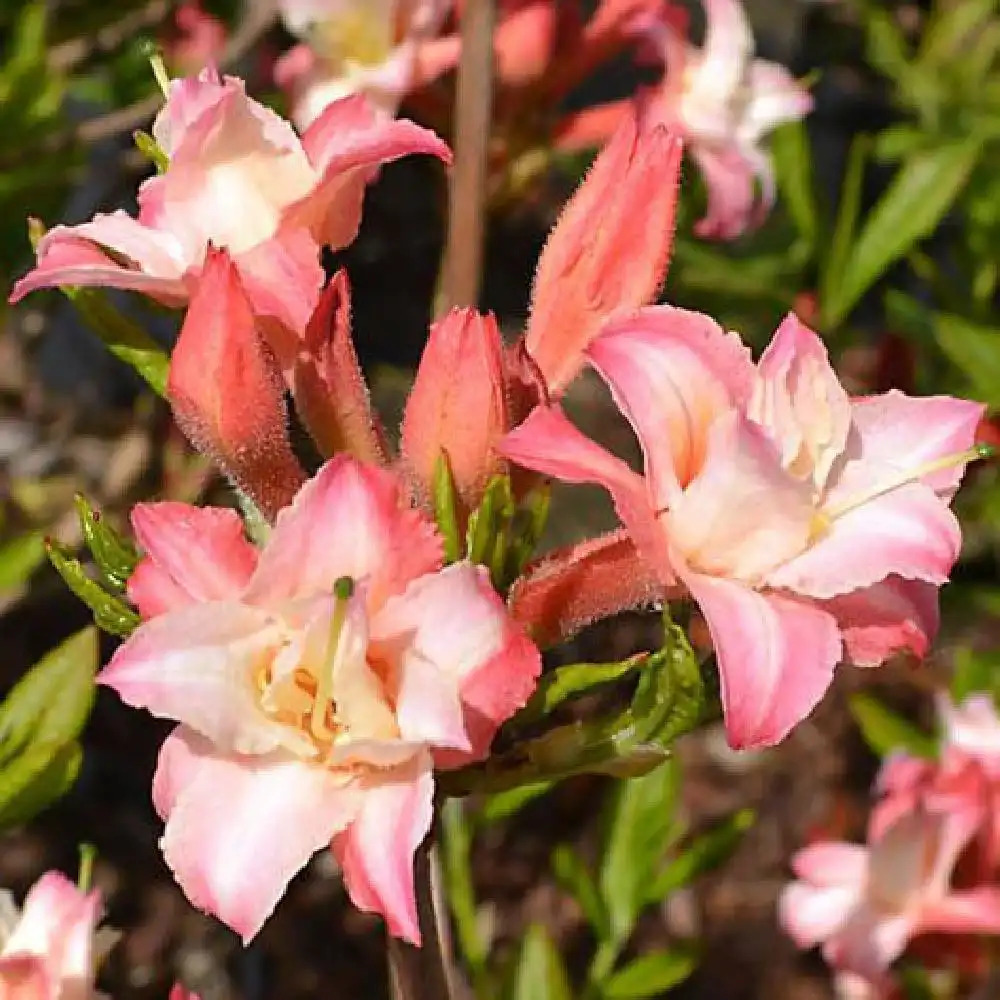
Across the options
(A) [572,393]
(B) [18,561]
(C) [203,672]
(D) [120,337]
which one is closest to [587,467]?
(C) [203,672]

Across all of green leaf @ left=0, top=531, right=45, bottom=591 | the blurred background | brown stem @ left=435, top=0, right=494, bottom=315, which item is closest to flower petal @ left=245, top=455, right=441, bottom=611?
the blurred background

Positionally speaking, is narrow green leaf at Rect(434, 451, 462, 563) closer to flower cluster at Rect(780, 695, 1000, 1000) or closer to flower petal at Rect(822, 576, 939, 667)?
flower petal at Rect(822, 576, 939, 667)

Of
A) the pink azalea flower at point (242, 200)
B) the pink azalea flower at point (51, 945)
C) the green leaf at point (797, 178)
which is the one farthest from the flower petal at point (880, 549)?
the green leaf at point (797, 178)

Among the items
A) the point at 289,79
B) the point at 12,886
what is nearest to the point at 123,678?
the point at 289,79

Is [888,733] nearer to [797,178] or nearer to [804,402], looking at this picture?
[797,178]

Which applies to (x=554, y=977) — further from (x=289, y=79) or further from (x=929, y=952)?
(x=289, y=79)

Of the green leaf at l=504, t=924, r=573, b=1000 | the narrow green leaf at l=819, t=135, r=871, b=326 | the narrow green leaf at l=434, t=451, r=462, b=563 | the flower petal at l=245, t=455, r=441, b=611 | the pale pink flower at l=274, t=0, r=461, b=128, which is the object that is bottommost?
the green leaf at l=504, t=924, r=573, b=1000
